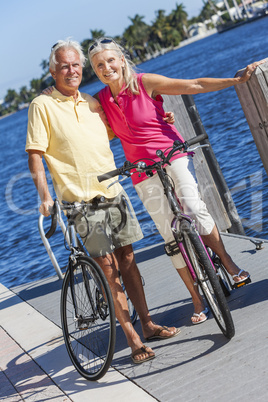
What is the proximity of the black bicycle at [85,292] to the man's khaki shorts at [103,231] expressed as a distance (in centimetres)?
4

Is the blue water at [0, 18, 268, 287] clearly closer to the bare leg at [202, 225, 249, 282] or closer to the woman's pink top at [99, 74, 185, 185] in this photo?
the woman's pink top at [99, 74, 185, 185]

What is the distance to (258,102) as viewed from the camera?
14.0 ft

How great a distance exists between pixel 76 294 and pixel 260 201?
6628mm

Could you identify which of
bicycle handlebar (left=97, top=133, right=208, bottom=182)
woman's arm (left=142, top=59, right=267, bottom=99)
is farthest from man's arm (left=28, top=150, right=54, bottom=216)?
woman's arm (left=142, top=59, right=267, bottom=99)

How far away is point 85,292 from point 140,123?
115 cm

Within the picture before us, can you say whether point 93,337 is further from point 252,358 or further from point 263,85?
point 263,85

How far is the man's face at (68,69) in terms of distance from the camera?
13.1ft

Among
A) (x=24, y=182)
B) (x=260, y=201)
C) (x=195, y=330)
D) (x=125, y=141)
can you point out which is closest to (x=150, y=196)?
(x=125, y=141)

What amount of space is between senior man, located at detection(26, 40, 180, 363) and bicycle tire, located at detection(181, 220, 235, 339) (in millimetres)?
483

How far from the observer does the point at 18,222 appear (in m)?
16.6

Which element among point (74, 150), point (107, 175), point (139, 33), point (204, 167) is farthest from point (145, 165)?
point (139, 33)

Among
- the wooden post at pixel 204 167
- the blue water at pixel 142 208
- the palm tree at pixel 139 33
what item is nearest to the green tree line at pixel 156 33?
the palm tree at pixel 139 33

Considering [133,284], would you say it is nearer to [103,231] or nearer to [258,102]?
[103,231]

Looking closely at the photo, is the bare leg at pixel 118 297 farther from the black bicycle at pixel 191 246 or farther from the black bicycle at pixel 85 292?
the black bicycle at pixel 191 246
